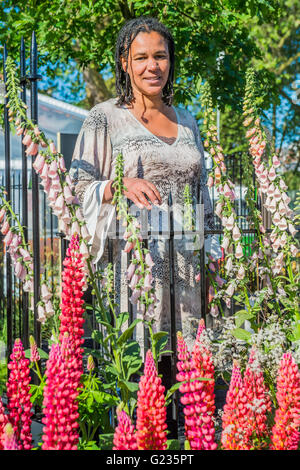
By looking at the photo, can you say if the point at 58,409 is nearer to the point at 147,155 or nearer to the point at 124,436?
the point at 124,436

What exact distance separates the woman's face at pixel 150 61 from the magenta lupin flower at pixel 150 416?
1674 mm

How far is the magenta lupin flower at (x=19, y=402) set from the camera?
1.91 metres

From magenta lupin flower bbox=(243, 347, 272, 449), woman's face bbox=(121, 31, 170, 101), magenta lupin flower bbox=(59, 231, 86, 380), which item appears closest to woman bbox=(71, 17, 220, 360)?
woman's face bbox=(121, 31, 170, 101)

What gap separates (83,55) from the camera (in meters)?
8.55

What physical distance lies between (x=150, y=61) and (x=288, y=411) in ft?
6.02

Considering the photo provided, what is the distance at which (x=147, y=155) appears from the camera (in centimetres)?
286

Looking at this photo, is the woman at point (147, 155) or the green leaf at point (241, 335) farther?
the woman at point (147, 155)

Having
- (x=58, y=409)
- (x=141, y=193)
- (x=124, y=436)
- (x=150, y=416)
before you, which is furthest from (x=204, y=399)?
(x=141, y=193)

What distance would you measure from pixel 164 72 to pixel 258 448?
1.87 metres

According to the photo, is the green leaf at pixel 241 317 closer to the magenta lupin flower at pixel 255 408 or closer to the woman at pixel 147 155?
the woman at pixel 147 155

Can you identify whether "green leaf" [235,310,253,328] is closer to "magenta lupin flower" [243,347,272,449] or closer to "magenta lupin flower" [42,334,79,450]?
"magenta lupin flower" [243,347,272,449]

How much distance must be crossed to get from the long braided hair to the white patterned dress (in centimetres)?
13

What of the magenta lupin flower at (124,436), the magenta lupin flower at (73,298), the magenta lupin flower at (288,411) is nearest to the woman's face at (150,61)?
the magenta lupin flower at (73,298)

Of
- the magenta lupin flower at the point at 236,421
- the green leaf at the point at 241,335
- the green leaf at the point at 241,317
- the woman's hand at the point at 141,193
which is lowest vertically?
the magenta lupin flower at the point at 236,421
